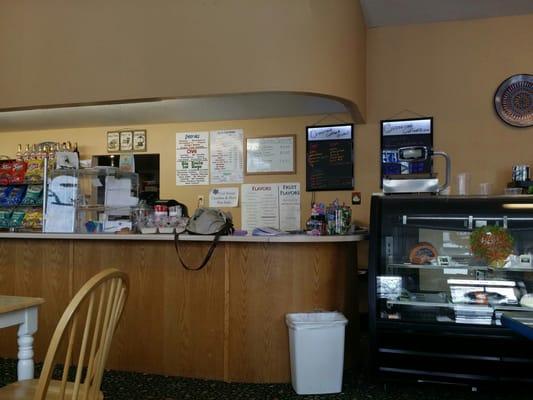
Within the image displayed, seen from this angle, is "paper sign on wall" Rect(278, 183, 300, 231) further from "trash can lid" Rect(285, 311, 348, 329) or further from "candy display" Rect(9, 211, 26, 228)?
"candy display" Rect(9, 211, 26, 228)

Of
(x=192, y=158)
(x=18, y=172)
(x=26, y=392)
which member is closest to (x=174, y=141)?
(x=192, y=158)

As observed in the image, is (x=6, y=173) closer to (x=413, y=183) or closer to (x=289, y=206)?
(x=289, y=206)

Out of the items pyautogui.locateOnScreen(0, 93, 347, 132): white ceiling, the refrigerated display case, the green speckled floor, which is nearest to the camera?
the refrigerated display case

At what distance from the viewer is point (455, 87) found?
436 cm

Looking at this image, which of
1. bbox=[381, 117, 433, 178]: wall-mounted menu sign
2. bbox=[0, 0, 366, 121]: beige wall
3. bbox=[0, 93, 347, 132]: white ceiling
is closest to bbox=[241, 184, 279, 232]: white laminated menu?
bbox=[0, 93, 347, 132]: white ceiling

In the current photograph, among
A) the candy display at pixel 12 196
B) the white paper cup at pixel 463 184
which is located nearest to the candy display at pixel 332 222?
the white paper cup at pixel 463 184

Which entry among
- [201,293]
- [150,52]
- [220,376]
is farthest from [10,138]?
[220,376]

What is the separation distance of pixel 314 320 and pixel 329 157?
202 centimetres

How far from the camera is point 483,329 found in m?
2.75

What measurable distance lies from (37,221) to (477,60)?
4364 millimetres

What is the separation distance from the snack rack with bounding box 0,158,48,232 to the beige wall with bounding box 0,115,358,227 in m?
1.01

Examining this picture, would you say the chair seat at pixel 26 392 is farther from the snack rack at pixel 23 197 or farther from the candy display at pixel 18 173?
the candy display at pixel 18 173

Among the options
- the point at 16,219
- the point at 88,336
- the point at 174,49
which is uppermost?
the point at 174,49

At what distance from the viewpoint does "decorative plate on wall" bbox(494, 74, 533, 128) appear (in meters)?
4.19
